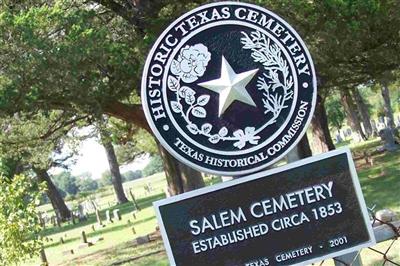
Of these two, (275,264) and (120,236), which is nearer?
(275,264)

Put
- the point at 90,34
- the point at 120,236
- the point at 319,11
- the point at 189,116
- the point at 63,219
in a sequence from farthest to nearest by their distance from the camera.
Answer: the point at 63,219, the point at 120,236, the point at 319,11, the point at 90,34, the point at 189,116

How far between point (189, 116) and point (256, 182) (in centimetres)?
56

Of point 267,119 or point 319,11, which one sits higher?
point 319,11

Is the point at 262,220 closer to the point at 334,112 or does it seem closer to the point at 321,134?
the point at 321,134

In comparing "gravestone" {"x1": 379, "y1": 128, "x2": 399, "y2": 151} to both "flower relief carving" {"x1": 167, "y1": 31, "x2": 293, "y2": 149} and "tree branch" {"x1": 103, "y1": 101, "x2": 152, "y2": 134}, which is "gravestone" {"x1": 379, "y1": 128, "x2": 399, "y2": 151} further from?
"flower relief carving" {"x1": 167, "y1": 31, "x2": 293, "y2": 149}

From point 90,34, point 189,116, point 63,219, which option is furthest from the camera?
point 63,219

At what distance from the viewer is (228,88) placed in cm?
357

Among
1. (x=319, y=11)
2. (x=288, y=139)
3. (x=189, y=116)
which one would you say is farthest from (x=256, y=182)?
(x=319, y=11)

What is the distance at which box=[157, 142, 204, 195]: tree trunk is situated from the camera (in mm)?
15812

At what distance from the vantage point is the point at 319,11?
11.0 m

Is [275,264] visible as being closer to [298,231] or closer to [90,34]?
[298,231]

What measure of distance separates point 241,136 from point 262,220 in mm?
519

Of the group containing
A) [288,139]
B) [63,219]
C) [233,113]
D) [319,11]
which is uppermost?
[319,11]

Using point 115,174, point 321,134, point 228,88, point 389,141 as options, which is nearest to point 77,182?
point 115,174
